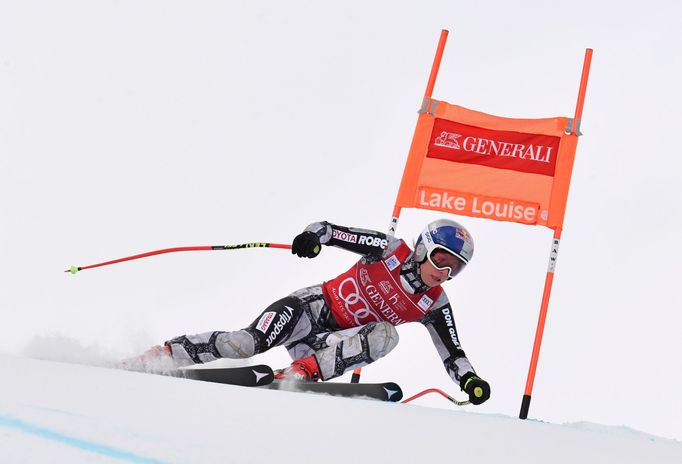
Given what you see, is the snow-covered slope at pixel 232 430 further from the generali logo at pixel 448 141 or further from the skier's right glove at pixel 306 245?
the generali logo at pixel 448 141

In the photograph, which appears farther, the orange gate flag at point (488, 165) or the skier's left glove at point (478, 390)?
the orange gate flag at point (488, 165)

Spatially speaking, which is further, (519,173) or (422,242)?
(519,173)

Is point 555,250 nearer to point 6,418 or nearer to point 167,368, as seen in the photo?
point 167,368

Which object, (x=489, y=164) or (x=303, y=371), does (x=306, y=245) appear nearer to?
(x=303, y=371)

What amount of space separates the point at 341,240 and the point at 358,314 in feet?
1.33

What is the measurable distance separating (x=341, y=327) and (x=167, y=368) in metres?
0.93

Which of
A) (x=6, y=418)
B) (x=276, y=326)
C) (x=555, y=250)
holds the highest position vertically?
(x=555, y=250)

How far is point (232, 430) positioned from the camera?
1521 millimetres

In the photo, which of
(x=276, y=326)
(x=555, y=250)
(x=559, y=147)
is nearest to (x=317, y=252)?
(x=276, y=326)

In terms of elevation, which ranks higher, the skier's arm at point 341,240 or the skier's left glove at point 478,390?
the skier's arm at point 341,240

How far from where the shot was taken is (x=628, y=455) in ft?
6.01

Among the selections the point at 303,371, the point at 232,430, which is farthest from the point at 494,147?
the point at 232,430

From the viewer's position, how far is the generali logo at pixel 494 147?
5.14 m

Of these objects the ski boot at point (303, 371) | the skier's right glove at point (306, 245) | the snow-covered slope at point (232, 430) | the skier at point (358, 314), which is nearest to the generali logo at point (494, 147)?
the skier at point (358, 314)
